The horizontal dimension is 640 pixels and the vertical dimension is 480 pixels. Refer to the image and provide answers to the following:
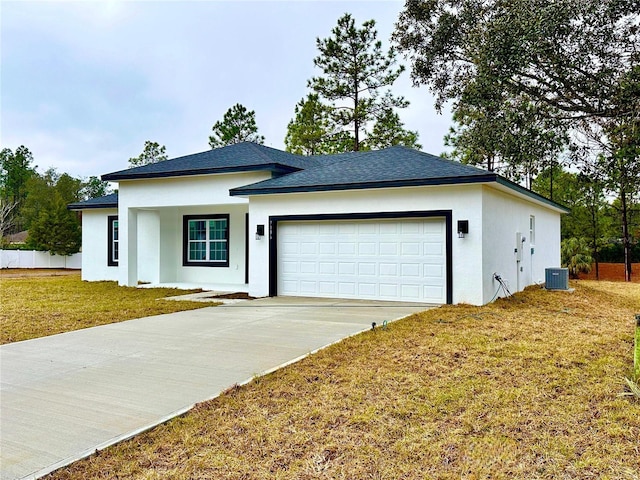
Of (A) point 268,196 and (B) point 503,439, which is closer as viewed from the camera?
(B) point 503,439

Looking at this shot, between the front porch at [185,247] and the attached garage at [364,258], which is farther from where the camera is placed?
the front porch at [185,247]

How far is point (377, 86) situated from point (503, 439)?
2783 cm

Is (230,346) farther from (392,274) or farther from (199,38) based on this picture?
(199,38)

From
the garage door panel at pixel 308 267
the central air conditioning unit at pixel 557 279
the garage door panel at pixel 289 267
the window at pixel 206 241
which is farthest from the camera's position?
the window at pixel 206 241

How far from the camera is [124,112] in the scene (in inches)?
960

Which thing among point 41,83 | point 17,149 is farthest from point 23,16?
point 17,149

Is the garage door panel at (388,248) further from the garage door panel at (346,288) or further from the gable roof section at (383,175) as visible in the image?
the gable roof section at (383,175)

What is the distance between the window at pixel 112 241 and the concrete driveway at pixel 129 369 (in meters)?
9.62

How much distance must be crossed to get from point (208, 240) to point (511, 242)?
9.64 meters

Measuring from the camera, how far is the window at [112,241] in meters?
18.4

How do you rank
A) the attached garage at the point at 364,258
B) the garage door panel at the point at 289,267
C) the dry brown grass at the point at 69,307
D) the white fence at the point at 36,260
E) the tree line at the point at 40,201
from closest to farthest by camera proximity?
the dry brown grass at the point at 69,307 < the attached garage at the point at 364,258 < the garage door panel at the point at 289,267 < the white fence at the point at 36,260 < the tree line at the point at 40,201

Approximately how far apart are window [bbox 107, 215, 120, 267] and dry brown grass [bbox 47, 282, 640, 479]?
14063 mm

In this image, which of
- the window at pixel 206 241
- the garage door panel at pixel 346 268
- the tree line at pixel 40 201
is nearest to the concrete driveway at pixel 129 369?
the garage door panel at pixel 346 268

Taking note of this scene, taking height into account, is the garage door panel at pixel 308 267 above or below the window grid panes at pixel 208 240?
below
